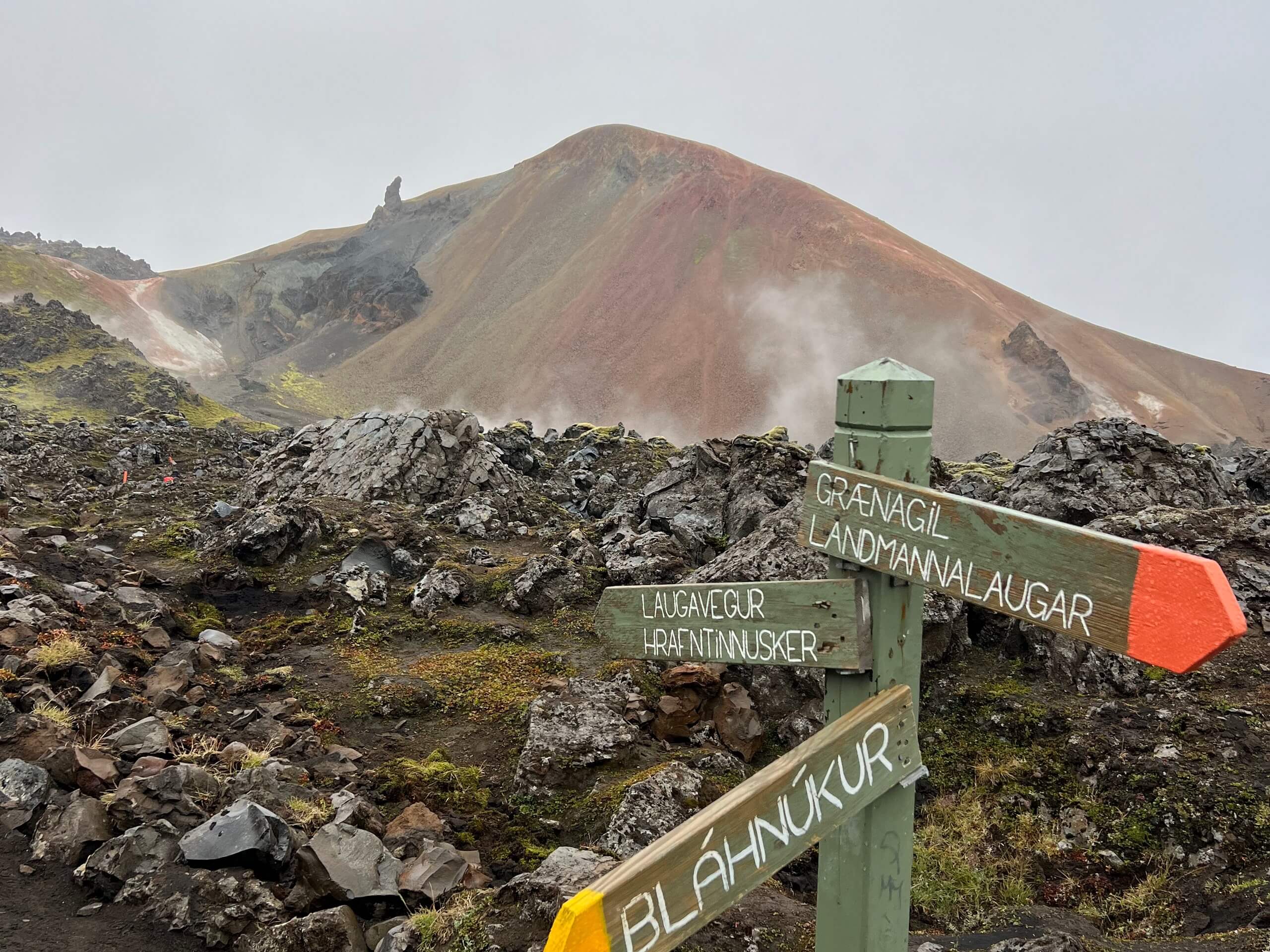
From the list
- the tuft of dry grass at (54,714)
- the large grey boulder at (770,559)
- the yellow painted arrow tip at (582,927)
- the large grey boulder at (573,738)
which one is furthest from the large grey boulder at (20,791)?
the large grey boulder at (770,559)

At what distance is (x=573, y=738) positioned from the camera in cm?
694

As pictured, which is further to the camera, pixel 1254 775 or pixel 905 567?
pixel 1254 775

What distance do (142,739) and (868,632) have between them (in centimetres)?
621

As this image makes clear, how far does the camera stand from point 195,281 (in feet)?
311

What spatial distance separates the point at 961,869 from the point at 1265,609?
3.92 m

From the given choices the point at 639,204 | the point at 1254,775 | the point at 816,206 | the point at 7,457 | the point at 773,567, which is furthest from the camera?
the point at 639,204

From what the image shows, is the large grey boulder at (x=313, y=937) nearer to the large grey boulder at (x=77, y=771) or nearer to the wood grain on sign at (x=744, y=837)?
the large grey boulder at (x=77, y=771)

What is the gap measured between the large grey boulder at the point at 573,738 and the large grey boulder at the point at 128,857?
9.08 feet

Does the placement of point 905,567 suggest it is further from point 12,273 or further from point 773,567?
point 12,273

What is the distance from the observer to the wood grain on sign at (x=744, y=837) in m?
1.45

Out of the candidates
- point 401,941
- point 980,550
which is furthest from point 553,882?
point 980,550

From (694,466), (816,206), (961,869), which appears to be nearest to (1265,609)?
(961,869)

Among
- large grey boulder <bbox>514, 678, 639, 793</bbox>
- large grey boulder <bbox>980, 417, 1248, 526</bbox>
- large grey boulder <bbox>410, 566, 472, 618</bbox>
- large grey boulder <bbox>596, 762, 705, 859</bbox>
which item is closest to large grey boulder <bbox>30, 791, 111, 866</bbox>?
large grey boulder <bbox>514, 678, 639, 793</bbox>

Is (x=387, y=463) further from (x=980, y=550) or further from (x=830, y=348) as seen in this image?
(x=830, y=348)
